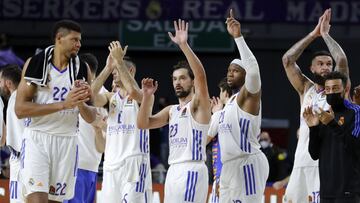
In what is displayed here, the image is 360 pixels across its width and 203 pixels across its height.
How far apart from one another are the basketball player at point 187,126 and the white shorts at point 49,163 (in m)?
1.47

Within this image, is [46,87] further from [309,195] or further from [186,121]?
[309,195]

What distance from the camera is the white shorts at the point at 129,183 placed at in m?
13.1

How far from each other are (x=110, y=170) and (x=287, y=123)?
10.6m

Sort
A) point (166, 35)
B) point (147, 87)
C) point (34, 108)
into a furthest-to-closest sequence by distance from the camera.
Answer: point (166, 35)
point (147, 87)
point (34, 108)

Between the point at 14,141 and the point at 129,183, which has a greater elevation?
the point at 14,141

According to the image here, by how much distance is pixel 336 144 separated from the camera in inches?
455

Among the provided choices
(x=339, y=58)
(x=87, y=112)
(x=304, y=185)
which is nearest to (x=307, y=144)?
(x=304, y=185)

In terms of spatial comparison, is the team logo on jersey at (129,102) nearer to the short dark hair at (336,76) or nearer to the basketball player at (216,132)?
the basketball player at (216,132)

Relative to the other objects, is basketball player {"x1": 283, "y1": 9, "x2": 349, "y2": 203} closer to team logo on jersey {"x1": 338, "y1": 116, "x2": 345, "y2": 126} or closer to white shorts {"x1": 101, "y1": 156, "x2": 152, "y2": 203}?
team logo on jersey {"x1": 338, "y1": 116, "x2": 345, "y2": 126}

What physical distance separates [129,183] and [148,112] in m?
0.99

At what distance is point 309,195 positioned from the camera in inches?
506

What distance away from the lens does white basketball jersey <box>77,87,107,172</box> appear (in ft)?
46.8

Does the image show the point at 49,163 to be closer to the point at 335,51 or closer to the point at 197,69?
the point at 197,69

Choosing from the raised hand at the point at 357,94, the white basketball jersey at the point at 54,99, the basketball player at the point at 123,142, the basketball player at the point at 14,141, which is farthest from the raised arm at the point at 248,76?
the basketball player at the point at 14,141
